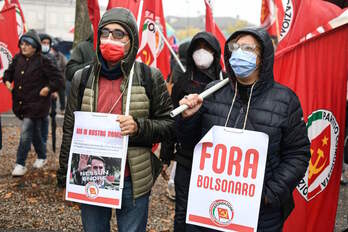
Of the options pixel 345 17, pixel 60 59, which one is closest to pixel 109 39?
pixel 345 17

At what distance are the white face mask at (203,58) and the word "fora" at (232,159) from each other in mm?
1526

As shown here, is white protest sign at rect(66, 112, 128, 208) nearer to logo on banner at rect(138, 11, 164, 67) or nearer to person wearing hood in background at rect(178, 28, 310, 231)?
person wearing hood in background at rect(178, 28, 310, 231)

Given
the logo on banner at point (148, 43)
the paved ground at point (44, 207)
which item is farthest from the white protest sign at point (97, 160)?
the logo on banner at point (148, 43)

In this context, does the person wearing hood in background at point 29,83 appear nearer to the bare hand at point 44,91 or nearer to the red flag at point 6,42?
the bare hand at point 44,91

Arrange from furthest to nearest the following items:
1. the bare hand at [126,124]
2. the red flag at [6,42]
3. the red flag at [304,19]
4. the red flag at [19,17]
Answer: the red flag at [19,17], the red flag at [6,42], the red flag at [304,19], the bare hand at [126,124]

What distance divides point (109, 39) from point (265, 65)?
0.98 meters

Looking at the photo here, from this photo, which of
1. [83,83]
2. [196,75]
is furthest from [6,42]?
[83,83]

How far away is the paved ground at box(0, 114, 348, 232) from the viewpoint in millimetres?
4477

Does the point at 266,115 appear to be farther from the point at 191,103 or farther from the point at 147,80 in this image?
the point at 147,80

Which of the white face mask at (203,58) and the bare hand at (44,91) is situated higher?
the white face mask at (203,58)

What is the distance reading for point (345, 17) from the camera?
3.20 m

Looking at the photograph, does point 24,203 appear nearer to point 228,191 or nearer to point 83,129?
point 83,129

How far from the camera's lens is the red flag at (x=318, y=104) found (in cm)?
324

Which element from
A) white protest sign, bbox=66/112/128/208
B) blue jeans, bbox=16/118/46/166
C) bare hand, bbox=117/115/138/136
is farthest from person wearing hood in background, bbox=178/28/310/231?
blue jeans, bbox=16/118/46/166
